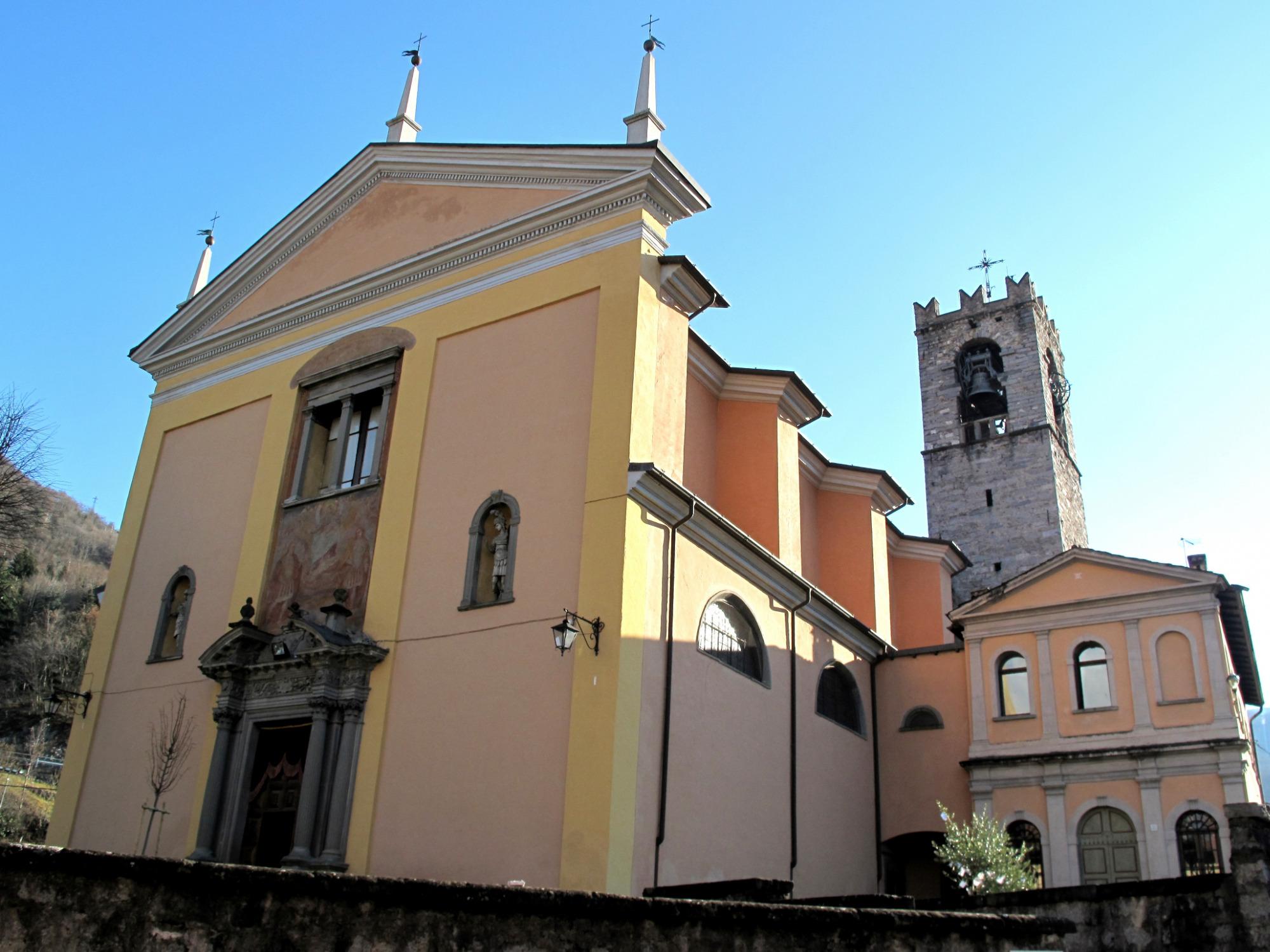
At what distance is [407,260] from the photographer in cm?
1700

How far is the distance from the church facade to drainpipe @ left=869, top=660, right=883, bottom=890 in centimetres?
8

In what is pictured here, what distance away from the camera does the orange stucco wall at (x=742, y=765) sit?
12516 millimetres

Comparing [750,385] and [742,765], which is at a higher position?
[750,385]

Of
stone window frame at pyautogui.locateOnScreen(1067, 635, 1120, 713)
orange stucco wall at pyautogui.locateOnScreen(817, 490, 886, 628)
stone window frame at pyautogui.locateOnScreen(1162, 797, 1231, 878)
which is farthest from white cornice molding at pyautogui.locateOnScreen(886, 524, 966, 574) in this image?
stone window frame at pyautogui.locateOnScreen(1162, 797, 1231, 878)

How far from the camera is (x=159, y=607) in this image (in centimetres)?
1759

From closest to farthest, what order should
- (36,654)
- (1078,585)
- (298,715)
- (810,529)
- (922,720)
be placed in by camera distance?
(298,715)
(1078,585)
(922,720)
(810,529)
(36,654)

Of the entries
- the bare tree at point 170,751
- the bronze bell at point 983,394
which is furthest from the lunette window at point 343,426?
the bronze bell at point 983,394

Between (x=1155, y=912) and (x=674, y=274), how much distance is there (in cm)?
949

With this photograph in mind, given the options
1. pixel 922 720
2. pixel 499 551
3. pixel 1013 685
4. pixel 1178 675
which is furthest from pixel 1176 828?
pixel 499 551

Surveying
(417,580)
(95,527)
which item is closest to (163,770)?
(417,580)

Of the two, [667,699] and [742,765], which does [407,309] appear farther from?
[742,765]

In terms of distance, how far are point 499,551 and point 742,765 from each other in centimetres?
422

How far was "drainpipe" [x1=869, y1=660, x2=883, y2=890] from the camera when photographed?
1781 centimetres

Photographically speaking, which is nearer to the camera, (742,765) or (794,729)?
(742,765)
